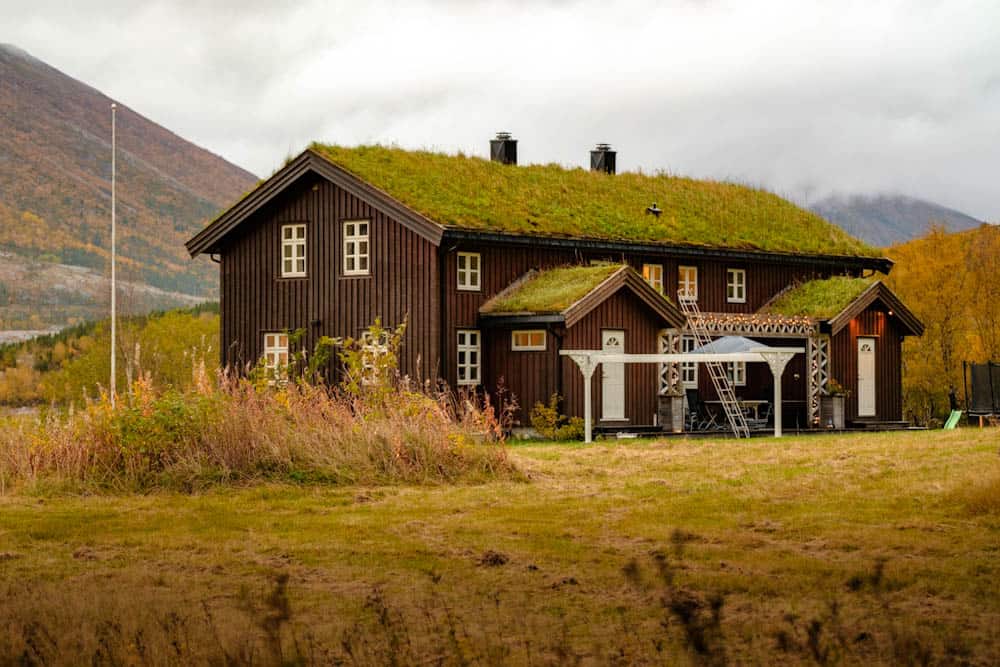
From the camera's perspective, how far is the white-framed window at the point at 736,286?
42.1m

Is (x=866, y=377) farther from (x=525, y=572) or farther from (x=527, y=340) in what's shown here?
(x=525, y=572)

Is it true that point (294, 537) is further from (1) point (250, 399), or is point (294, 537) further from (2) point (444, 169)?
(2) point (444, 169)

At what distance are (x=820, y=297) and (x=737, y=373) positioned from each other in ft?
10.1

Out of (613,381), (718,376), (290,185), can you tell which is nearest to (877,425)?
(718,376)

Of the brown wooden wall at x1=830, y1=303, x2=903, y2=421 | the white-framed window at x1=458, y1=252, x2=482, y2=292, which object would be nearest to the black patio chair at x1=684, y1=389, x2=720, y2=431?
the brown wooden wall at x1=830, y1=303, x2=903, y2=421

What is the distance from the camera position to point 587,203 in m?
40.5

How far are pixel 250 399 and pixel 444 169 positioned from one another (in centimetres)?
1986

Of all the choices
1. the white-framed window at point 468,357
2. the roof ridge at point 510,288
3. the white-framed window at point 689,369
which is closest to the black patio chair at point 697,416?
the white-framed window at point 689,369

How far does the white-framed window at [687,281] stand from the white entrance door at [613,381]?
216 inches

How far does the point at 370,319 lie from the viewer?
35938mm

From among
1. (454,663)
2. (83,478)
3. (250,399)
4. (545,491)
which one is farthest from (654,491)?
(454,663)

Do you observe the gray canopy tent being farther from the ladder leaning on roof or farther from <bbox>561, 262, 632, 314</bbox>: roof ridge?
the ladder leaning on roof

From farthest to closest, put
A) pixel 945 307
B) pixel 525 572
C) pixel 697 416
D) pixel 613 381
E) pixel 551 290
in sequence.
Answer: pixel 945 307
pixel 697 416
pixel 613 381
pixel 551 290
pixel 525 572

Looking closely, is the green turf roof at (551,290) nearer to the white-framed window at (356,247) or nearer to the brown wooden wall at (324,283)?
the brown wooden wall at (324,283)
